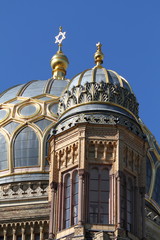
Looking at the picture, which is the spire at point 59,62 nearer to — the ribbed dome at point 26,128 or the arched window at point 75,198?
the ribbed dome at point 26,128

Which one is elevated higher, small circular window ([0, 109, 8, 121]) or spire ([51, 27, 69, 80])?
spire ([51, 27, 69, 80])

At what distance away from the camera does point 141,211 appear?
34281 millimetres

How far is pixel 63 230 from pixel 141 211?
267 cm

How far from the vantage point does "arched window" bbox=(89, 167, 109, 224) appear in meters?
33.1

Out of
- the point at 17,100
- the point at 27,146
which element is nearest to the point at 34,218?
the point at 27,146

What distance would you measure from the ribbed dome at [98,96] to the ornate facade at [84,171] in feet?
0.10

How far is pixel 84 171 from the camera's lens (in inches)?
1324

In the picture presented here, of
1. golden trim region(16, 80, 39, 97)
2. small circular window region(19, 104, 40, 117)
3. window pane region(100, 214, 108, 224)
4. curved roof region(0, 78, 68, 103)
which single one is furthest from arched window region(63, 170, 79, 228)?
golden trim region(16, 80, 39, 97)

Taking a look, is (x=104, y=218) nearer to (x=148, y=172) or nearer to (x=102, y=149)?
(x=102, y=149)

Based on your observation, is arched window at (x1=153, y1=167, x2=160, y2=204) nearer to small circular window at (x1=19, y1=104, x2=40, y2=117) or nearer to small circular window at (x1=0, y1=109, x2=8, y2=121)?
small circular window at (x1=19, y1=104, x2=40, y2=117)

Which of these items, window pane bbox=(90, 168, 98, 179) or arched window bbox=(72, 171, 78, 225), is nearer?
arched window bbox=(72, 171, 78, 225)

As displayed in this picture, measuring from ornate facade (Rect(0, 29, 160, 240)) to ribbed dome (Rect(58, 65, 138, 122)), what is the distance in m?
0.03

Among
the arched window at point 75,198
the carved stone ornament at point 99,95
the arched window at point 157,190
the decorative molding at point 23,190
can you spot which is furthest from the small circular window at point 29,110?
the arched window at point 75,198

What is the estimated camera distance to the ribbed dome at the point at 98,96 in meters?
35.1
